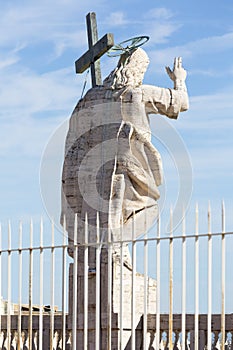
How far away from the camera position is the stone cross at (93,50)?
1411 centimetres

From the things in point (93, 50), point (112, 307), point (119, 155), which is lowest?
point (112, 307)

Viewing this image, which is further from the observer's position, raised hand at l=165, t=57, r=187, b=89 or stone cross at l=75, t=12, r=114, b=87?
stone cross at l=75, t=12, r=114, b=87

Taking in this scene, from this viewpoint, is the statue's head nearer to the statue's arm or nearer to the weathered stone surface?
the weathered stone surface

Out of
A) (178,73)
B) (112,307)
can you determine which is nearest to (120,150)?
(178,73)

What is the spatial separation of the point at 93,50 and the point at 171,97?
1650 mm

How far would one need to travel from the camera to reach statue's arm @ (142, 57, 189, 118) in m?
13.4

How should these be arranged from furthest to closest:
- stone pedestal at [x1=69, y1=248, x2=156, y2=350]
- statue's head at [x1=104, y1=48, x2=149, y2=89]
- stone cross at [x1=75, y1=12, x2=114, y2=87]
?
1. stone cross at [x1=75, y1=12, x2=114, y2=87]
2. statue's head at [x1=104, y1=48, x2=149, y2=89]
3. stone pedestal at [x1=69, y1=248, x2=156, y2=350]

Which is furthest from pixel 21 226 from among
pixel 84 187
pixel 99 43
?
pixel 99 43

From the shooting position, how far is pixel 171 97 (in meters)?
13.5

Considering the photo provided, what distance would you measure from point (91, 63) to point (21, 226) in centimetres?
441

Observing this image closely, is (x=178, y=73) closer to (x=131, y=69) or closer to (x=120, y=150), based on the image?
(x=131, y=69)

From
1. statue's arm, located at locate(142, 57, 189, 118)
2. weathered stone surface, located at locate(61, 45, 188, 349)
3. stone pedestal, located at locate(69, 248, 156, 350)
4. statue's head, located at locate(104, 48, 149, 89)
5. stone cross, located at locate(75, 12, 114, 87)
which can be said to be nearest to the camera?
stone pedestal, located at locate(69, 248, 156, 350)

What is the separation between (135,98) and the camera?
1332cm

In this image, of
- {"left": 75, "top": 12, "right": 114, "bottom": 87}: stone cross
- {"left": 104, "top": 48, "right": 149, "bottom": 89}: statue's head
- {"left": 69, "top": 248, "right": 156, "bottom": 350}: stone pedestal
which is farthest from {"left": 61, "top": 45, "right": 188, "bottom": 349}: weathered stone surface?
{"left": 75, "top": 12, "right": 114, "bottom": 87}: stone cross
